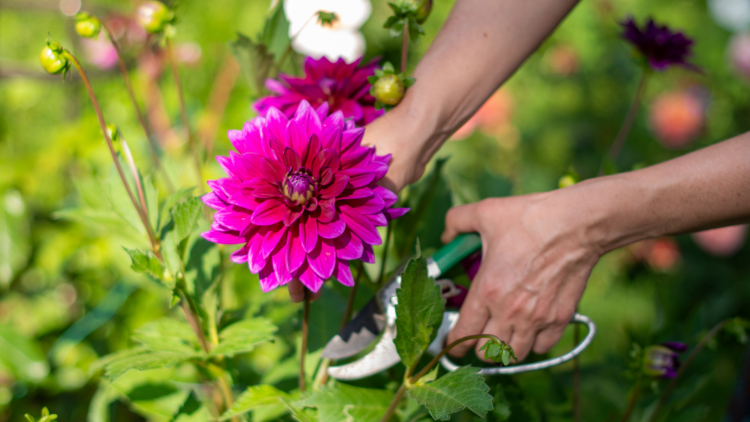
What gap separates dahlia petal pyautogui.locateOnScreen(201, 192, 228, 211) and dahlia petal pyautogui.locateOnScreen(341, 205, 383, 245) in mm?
106

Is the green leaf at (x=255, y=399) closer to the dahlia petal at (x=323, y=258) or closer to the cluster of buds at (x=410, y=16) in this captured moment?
the dahlia petal at (x=323, y=258)

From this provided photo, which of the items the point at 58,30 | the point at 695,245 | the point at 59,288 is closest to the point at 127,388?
the point at 59,288

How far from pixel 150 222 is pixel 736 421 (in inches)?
29.6

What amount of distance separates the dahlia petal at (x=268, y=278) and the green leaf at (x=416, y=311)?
0.11 metres

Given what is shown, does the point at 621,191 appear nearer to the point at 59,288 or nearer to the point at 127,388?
the point at 127,388

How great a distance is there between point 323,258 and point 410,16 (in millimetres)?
306

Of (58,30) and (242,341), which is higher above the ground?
(58,30)

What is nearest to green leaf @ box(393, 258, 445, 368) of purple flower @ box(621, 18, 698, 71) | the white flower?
purple flower @ box(621, 18, 698, 71)

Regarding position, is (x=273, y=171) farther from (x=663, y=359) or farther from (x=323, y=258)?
(x=663, y=359)

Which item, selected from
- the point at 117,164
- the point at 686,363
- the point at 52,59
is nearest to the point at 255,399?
the point at 117,164

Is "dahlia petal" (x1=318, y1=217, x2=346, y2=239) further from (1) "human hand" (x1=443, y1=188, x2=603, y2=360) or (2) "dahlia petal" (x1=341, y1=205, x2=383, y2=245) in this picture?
(1) "human hand" (x1=443, y1=188, x2=603, y2=360)

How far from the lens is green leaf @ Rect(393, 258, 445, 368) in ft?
1.34

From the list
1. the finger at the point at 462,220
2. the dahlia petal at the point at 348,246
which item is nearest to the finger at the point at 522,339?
the finger at the point at 462,220

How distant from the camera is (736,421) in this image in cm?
61
